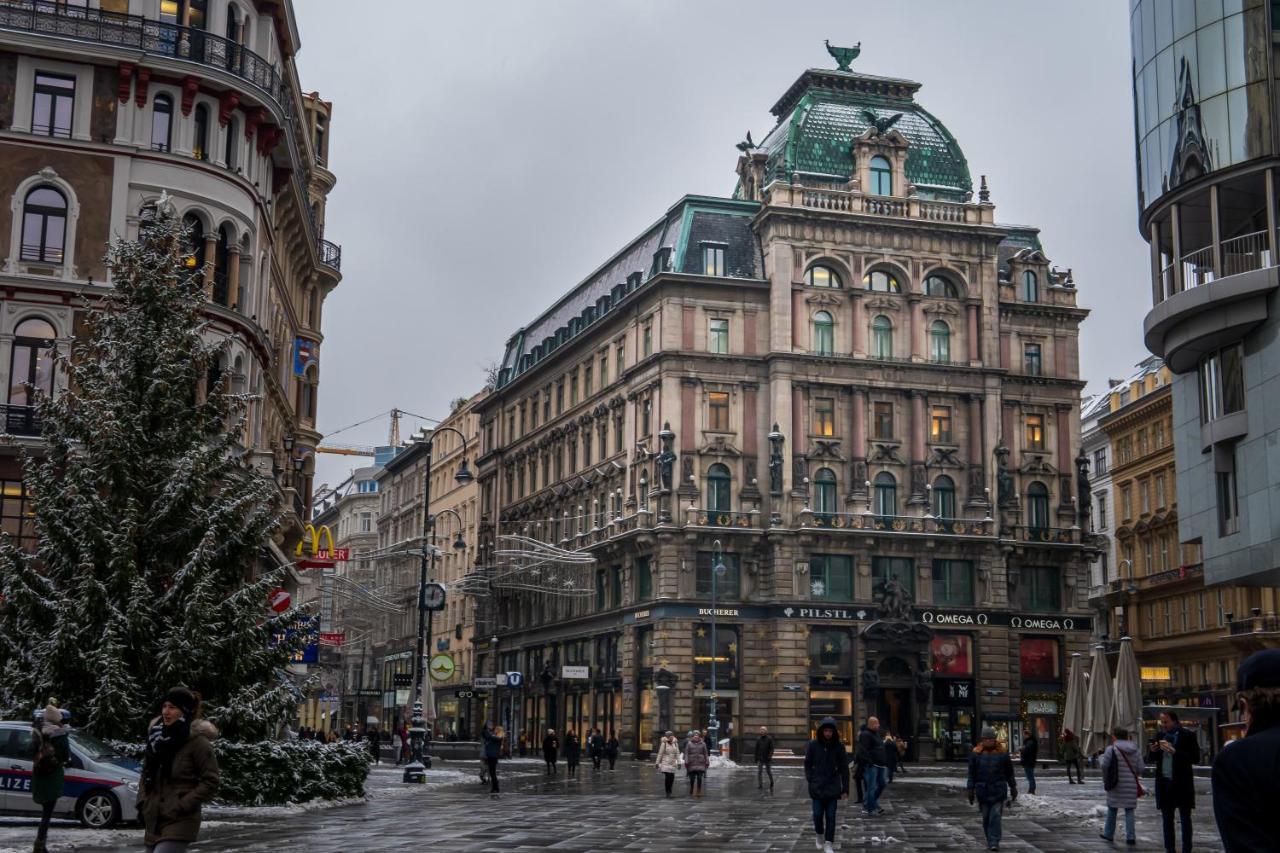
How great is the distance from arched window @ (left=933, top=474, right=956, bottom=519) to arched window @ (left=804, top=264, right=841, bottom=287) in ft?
35.9

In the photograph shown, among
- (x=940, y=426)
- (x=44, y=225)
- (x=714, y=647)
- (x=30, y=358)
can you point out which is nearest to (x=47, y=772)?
(x=30, y=358)

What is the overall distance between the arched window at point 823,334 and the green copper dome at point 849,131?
23.6 ft

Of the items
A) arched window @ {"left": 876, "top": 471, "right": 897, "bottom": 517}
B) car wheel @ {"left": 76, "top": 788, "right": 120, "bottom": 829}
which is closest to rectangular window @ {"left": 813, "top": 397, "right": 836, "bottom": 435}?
arched window @ {"left": 876, "top": 471, "right": 897, "bottom": 517}

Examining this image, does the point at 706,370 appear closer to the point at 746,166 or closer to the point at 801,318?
the point at 801,318

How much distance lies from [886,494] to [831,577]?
5.16 meters

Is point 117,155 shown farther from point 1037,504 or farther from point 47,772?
point 1037,504

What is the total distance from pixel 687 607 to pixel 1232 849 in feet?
225

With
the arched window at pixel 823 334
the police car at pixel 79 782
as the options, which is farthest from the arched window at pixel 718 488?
→ the police car at pixel 79 782

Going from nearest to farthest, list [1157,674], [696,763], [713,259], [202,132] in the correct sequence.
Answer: [696,763], [202,132], [713,259], [1157,674]

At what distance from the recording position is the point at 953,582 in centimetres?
7662

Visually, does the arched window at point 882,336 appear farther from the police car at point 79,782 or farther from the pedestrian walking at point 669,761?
the police car at point 79,782

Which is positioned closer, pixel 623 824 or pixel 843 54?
pixel 623 824

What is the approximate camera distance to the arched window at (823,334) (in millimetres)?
76938

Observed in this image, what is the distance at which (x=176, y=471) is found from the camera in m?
29.0
